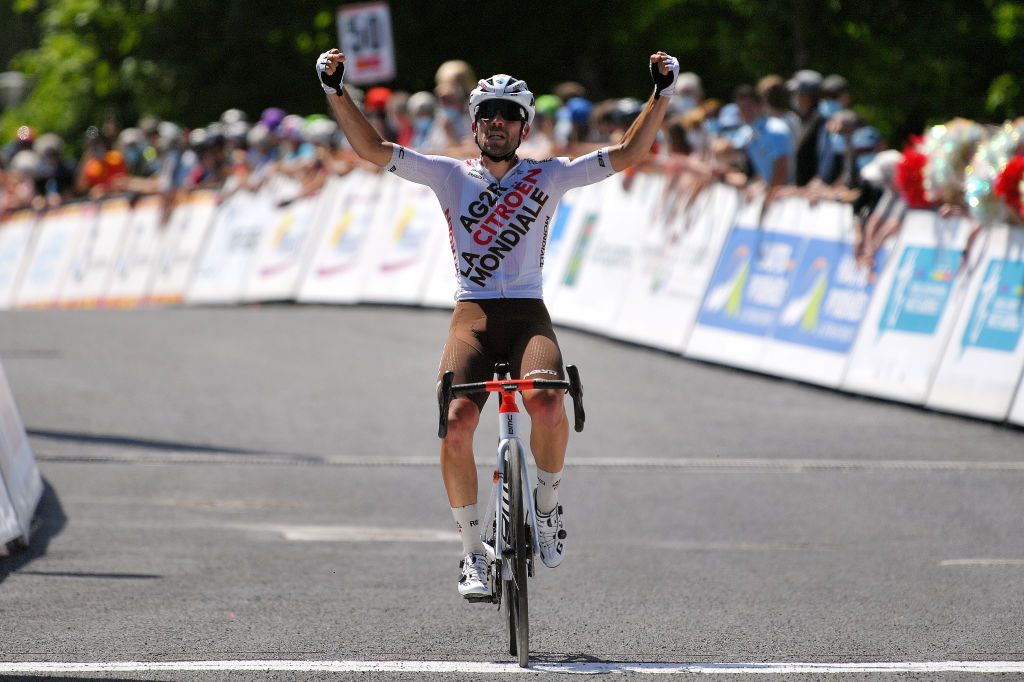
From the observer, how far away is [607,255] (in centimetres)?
1831

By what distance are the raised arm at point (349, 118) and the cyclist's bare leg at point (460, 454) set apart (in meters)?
1.13

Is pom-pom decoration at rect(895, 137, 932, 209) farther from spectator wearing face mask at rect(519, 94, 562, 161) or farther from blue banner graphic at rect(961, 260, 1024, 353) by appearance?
spectator wearing face mask at rect(519, 94, 562, 161)

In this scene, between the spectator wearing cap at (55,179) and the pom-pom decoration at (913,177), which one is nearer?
the pom-pom decoration at (913,177)

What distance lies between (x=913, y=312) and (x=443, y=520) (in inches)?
209

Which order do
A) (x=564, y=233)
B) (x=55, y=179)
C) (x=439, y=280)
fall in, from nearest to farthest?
1. (x=564, y=233)
2. (x=439, y=280)
3. (x=55, y=179)

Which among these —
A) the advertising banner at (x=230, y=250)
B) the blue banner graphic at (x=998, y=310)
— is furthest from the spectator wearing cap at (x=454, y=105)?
the blue banner graphic at (x=998, y=310)

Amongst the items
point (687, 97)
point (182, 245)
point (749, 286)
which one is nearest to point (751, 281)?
point (749, 286)

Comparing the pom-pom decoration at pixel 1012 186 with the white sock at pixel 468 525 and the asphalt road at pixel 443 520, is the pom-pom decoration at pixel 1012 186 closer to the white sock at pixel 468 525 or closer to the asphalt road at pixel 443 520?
the asphalt road at pixel 443 520

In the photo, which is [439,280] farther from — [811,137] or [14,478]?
[14,478]

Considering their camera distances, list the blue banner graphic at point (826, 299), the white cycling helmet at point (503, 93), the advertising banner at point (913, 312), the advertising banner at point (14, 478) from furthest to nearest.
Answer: the blue banner graphic at point (826, 299) < the advertising banner at point (913, 312) < the advertising banner at point (14, 478) < the white cycling helmet at point (503, 93)

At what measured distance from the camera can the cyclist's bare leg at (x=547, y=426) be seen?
7121 mm

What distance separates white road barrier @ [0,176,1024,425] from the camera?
13914 millimetres

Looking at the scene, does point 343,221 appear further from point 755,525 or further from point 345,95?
point 345,95

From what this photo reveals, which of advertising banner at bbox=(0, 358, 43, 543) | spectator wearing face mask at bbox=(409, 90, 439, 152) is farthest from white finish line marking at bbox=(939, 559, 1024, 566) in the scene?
spectator wearing face mask at bbox=(409, 90, 439, 152)
